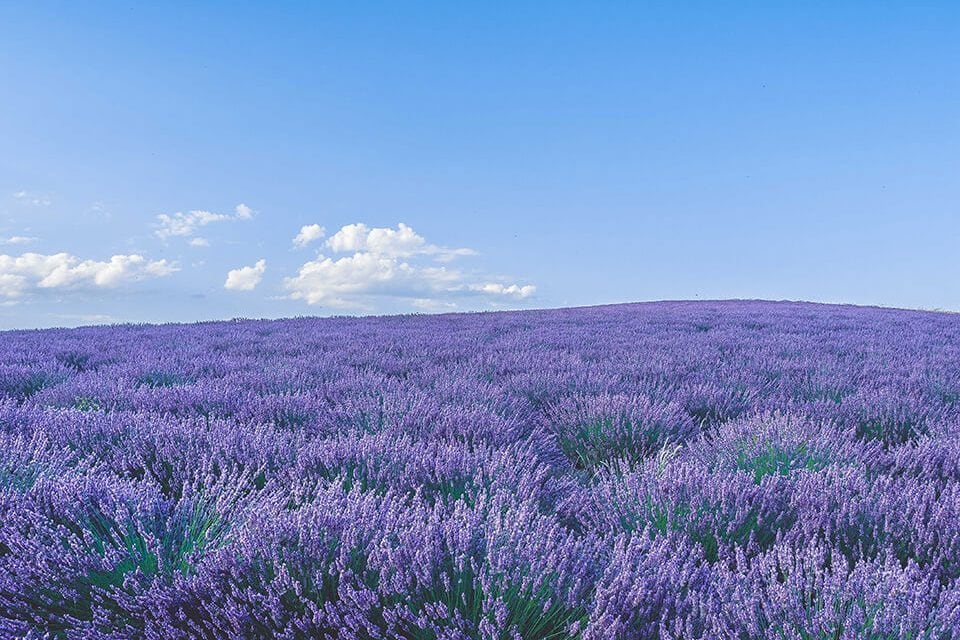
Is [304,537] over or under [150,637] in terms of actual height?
over

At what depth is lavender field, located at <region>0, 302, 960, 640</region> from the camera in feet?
4.04

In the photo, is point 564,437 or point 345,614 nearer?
point 345,614

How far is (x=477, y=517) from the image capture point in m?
1.49

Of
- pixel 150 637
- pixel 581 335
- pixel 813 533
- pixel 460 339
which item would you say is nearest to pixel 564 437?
pixel 813 533

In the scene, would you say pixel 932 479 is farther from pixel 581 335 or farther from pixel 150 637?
pixel 581 335

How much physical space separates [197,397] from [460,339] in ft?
14.0

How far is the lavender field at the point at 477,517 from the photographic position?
4.04 feet

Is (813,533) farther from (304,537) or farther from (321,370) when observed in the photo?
(321,370)

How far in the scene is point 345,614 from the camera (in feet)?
4.06

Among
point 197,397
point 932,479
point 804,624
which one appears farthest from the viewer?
point 197,397

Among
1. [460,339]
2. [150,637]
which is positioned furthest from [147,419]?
[460,339]

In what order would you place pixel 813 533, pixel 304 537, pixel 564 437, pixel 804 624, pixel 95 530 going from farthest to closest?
1. pixel 564 437
2. pixel 813 533
3. pixel 95 530
4. pixel 304 537
5. pixel 804 624

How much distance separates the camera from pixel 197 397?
3.51 m

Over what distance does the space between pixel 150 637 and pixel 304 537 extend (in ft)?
1.14
